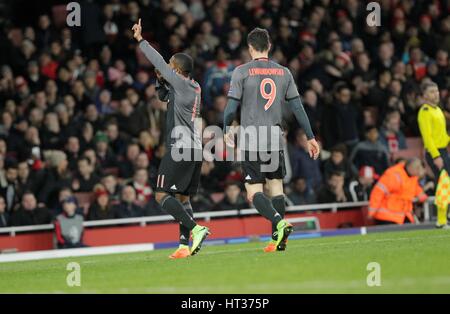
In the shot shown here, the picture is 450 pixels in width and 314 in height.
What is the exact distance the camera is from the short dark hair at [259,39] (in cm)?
1362

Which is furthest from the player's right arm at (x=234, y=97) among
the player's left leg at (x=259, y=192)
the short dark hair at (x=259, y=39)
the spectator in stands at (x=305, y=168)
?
the spectator in stands at (x=305, y=168)

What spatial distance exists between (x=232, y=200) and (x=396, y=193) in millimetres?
3059

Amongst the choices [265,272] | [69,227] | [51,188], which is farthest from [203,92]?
[265,272]

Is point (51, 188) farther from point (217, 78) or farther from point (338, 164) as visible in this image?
point (338, 164)

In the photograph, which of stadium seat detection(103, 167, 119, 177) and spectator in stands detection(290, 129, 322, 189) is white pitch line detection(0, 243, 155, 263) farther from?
spectator in stands detection(290, 129, 322, 189)

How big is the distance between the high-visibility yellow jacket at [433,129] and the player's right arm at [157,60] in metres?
6.03

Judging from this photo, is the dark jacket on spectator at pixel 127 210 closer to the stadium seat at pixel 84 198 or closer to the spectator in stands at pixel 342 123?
the stadium seat at pixel 84 198

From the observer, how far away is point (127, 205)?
2092 centimetres

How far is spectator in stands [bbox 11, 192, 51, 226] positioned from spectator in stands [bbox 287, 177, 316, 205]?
16.2 ft

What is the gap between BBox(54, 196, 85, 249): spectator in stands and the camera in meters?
19.8

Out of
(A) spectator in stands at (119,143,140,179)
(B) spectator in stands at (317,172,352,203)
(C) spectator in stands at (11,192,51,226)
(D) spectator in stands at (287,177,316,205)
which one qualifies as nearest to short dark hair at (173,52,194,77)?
(C) spectator in stands at (11,192,51,226)

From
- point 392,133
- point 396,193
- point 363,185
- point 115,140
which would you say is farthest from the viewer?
point 392,133
